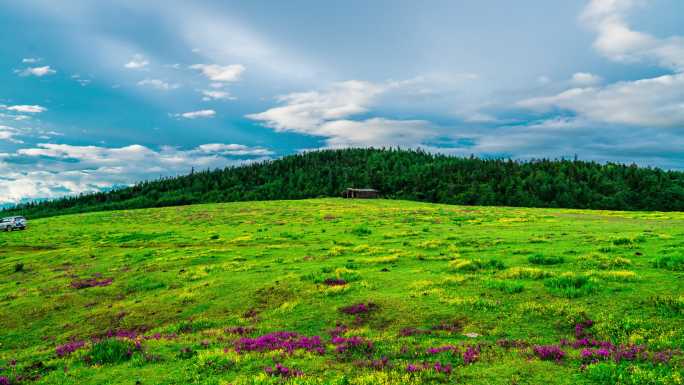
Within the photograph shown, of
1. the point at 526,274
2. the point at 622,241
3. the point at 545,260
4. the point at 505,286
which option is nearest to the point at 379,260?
the point at 526,274

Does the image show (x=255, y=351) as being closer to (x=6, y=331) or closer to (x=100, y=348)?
(x=100, y=348)

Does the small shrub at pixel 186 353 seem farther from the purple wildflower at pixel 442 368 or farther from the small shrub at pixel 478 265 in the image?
the small shrub at pixel 478 265

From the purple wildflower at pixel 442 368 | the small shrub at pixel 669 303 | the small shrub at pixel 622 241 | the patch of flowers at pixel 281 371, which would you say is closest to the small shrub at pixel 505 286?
the small shrub at pixel 669 303

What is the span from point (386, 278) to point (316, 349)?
31.5ft

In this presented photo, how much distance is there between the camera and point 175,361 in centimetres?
1221

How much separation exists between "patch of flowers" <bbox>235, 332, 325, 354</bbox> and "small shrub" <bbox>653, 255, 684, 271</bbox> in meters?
17.2

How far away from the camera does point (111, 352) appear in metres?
12.9

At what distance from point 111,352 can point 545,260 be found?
2224 centimetres

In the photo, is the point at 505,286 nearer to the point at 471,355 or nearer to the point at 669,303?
the point at 669,303

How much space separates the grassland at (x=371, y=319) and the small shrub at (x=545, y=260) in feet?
0.27

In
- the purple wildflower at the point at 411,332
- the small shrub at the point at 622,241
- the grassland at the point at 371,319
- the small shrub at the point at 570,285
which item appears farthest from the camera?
the small shrub at the point at 622,241

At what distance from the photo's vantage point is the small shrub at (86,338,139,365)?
12.6 metres

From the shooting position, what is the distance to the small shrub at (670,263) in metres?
17.6

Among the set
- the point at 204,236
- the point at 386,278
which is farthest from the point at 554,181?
the point at 386,278
